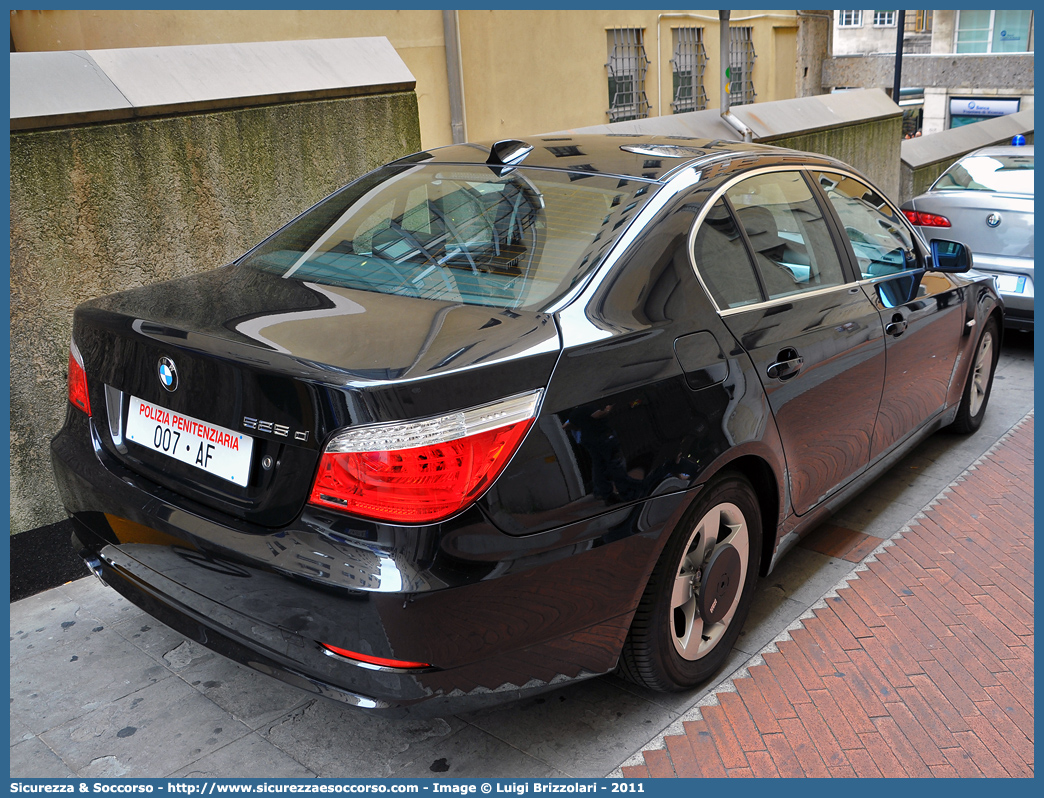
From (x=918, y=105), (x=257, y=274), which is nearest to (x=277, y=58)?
(x=257, y=274)

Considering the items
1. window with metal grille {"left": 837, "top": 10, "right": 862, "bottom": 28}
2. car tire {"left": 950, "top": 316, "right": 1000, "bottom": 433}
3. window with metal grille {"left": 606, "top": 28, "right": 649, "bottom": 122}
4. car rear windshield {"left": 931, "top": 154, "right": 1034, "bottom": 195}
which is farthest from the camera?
window with metal grille {"left": 837, "top": 10, "right": 862, "bottom": 28}

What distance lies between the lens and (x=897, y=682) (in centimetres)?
294

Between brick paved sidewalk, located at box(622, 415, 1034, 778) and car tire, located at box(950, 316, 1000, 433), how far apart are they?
116cm

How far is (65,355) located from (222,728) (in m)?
2.03

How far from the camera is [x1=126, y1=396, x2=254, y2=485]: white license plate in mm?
2195

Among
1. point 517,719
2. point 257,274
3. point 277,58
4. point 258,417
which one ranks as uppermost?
point 277,58

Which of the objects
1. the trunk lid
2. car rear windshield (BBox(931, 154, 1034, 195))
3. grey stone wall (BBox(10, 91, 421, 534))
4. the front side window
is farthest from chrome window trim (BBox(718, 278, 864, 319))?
car rear windshield (BBox(931, 154, 1034, 195))

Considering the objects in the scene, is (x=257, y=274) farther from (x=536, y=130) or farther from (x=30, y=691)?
(x=536, y=130)

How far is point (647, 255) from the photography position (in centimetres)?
260

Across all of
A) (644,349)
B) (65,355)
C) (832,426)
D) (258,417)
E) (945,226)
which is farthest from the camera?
(945,226)

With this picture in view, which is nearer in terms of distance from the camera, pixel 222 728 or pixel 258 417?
pixel 258 417

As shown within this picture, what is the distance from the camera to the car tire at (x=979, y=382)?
4.92 m

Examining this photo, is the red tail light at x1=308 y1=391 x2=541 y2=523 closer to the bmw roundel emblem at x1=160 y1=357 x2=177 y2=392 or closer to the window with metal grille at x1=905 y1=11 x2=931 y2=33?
the bmw roundel emblem at x1=160 y1=357 x2=177 y2=392

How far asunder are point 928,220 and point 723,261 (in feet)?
16.3
